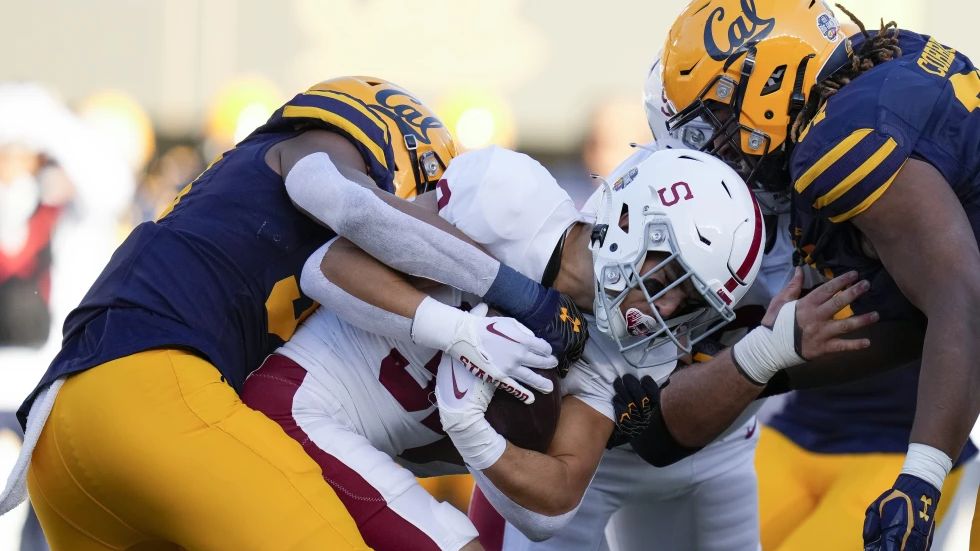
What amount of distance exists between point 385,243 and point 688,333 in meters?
0.79

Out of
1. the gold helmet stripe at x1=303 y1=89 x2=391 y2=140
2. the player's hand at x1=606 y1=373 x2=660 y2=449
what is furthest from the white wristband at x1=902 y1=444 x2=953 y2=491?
the gold helmet stripe at x1=303 y1=89 x2=391 y2=140

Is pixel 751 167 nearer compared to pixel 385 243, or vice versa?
pixel 385 243

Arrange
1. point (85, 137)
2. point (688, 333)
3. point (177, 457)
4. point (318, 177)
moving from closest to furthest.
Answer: point (177, 457) < point (318, 177) < point (688, 333) < point (85, 137)

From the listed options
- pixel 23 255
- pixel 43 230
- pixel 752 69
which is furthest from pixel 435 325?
pixel 43 230

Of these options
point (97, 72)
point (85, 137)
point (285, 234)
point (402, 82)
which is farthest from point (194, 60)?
point (285, 234)

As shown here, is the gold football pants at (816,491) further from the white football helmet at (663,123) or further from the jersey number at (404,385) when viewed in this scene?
the jersey number at (404,385)

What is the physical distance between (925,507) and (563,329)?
0.83 metres

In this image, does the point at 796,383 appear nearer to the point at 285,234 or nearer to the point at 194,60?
the point at 285,234

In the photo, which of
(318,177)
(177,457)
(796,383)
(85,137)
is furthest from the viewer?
(85,137)

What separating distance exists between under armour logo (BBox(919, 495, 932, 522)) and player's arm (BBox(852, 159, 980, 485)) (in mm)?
113

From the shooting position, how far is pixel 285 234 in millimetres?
2922

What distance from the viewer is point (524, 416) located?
2.76 meters

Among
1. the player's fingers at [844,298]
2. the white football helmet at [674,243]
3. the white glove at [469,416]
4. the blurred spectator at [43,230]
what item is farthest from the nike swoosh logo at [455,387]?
the blurred spectator at [43,230]

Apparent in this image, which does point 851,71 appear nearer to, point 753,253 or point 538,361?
point 753,253
